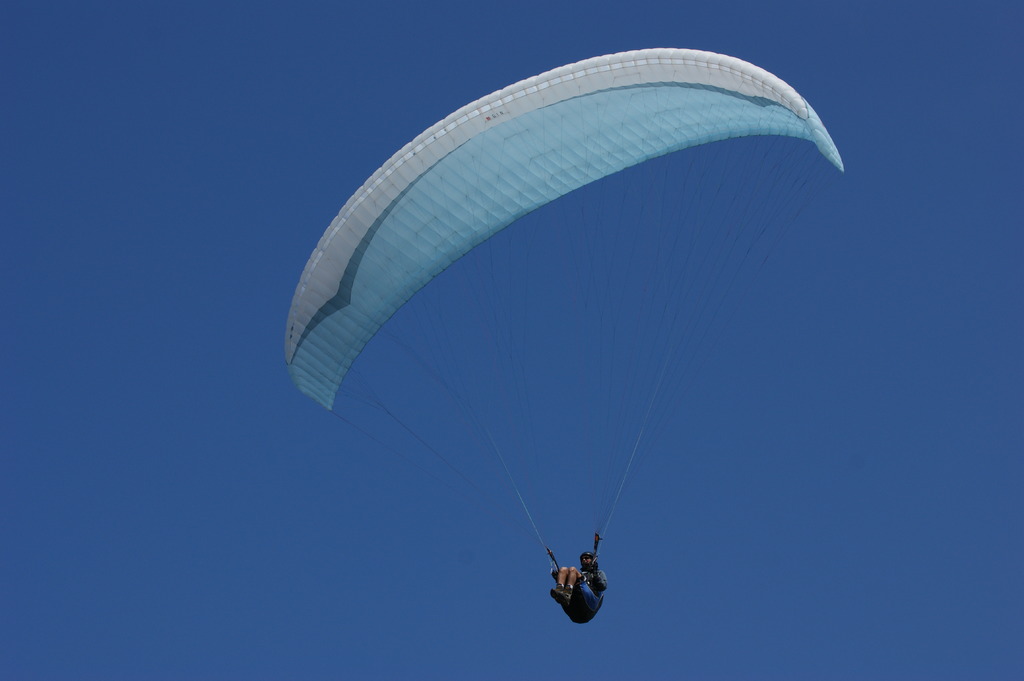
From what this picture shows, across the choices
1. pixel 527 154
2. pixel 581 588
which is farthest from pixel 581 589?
pixel 527 154

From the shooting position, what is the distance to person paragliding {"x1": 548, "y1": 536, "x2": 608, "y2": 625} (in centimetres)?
2073

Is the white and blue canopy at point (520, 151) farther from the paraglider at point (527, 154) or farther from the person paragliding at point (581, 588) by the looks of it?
the person paragliding at point (581, 588)

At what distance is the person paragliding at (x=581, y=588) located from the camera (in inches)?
816

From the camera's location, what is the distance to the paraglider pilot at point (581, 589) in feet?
68.0

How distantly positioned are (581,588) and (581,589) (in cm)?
1

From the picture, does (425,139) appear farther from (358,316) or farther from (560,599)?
(560,599)

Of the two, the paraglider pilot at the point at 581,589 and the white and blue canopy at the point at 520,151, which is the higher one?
the white and blue canopy at the point at 520,151

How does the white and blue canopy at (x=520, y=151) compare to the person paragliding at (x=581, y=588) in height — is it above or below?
above

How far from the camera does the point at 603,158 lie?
2147 cm

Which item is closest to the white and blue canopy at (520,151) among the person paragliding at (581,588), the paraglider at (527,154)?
the paraglider at (527,154)

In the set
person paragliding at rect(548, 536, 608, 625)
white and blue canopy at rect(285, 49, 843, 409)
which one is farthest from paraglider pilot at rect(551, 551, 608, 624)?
white and blue canopy at rect(285, 49, 843, 409)

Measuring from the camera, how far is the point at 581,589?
20.7 meters

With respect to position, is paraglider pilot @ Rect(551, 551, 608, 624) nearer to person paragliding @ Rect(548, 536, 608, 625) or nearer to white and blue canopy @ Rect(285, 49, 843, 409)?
person paragliding @ Rect(548, 536, 608, 625)

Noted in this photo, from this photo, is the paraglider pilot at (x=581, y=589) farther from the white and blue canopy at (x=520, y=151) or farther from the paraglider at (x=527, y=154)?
the white and blue canopy at (x=520, y=151)
